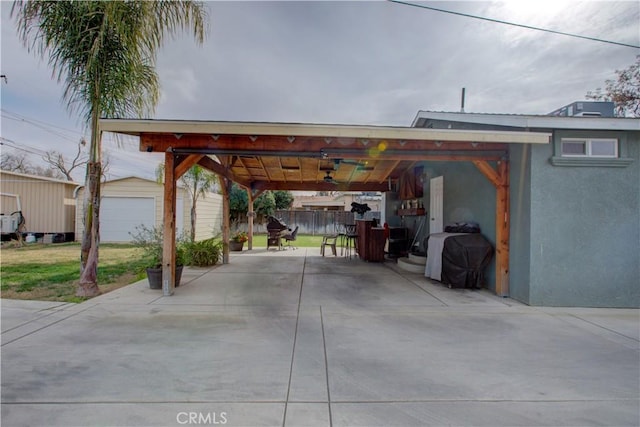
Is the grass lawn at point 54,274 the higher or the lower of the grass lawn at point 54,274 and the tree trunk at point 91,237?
the lower

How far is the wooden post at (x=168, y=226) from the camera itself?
214 inches

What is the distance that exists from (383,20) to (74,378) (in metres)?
7.81

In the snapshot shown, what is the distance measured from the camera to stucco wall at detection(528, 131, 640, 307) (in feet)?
16.1

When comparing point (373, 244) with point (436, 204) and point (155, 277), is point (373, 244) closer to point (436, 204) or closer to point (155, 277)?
point (436, 204)

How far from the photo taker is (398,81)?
9227 millimetres

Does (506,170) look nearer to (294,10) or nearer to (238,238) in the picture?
(294,10)

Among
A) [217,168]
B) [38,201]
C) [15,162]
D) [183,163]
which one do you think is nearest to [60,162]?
[15,162]

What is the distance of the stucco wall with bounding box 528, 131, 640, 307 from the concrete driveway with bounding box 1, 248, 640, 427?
362 millimetres

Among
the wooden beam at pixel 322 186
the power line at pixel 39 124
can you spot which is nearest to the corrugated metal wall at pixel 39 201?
the power line at pixel 39 124

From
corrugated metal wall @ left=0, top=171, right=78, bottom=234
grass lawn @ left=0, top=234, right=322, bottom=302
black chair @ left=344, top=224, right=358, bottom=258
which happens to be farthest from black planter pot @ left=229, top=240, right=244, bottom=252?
corrugated metal wall @ left=0, top=171, right=78, bottom=234

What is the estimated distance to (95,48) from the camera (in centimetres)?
497

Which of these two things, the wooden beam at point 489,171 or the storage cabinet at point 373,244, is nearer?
the wooden beam at point 489,171

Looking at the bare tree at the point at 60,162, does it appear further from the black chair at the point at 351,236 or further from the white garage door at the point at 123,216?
the black chair at the point at 351,236

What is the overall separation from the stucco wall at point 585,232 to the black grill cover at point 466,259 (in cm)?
92
